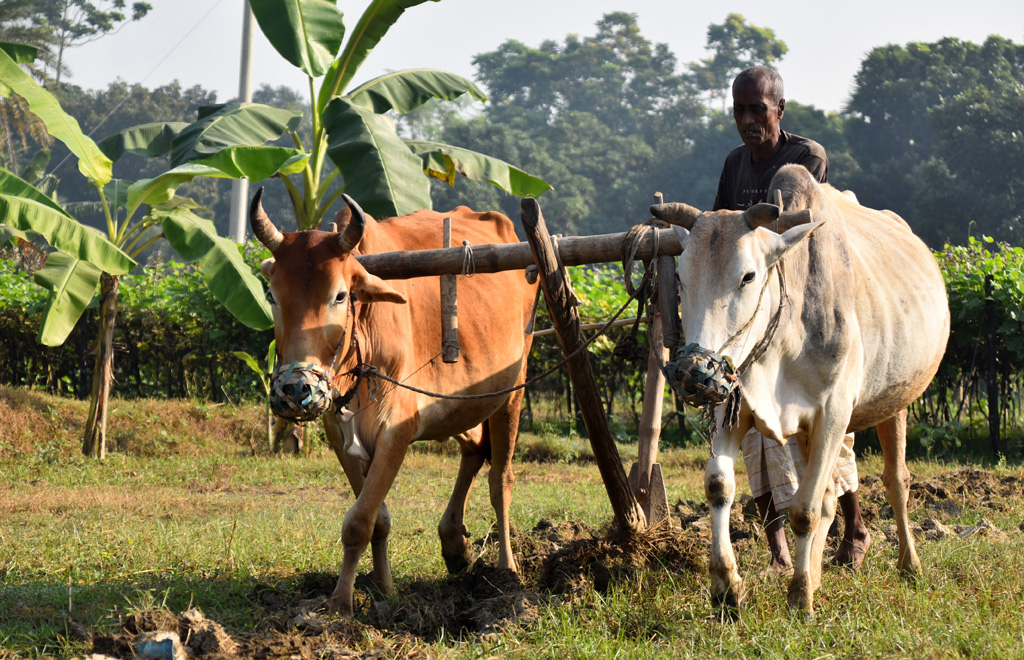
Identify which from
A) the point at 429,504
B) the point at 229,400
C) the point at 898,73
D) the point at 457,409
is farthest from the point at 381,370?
the point at 898,73

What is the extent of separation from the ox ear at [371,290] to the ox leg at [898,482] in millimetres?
2674

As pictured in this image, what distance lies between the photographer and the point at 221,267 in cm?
734

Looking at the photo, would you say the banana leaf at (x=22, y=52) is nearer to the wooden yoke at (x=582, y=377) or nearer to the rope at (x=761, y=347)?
the wooden yoke at (x=582, y=377)

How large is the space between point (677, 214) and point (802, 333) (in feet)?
2.37

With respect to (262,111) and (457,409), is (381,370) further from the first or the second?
(262,111)

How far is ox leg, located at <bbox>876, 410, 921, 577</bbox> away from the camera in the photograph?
173 inches

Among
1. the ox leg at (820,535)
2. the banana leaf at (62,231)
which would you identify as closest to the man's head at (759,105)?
the ox leg at (820,535)

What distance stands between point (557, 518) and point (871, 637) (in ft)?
10.5

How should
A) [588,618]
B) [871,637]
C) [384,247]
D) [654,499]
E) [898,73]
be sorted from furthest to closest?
[898,73], [654,499], [384,247], [588,618], [871,637]

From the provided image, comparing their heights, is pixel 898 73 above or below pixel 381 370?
above

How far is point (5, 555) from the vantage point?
16.1 ft

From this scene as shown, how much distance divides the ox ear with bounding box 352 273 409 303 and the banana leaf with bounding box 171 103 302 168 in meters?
3.17

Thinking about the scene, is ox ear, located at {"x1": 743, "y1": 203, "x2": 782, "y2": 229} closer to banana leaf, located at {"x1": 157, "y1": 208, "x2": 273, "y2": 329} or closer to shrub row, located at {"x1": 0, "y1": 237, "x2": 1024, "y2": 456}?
banana leaf, located at {"x1": 157, "y1": 208, "x2": 273, "y2": 329}

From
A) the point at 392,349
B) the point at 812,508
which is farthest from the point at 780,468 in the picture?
the point at 392,349
